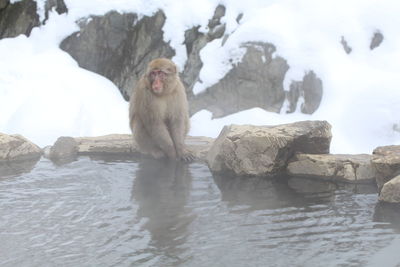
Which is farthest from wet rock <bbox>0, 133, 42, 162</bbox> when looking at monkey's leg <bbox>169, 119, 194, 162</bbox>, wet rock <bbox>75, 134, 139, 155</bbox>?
monkey's leg <bbox>169, 119, 194, 162</bbox>

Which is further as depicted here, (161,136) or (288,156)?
(161,136)

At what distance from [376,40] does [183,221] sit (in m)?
6.08

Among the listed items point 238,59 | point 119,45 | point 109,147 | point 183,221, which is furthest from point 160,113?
Result: point 119,45

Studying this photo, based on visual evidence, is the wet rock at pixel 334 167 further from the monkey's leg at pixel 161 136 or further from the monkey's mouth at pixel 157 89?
the monkey's mouth at pixel 157 89

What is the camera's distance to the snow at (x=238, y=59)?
663cm

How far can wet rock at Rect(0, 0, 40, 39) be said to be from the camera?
888 centimetres

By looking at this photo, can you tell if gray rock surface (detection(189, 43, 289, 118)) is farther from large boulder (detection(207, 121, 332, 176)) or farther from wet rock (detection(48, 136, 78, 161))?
large boulder (detection(207, 121, 332, 176))

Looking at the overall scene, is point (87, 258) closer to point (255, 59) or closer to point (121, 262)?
point (121, 262)

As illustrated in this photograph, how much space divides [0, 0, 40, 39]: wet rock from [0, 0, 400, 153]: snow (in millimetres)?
176

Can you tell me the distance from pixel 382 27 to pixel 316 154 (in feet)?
15.4

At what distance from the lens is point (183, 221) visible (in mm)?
2781

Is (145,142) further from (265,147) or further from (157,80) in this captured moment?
(265,147)

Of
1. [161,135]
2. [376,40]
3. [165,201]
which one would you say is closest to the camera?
[165,201]

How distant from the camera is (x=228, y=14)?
8.99 metres
